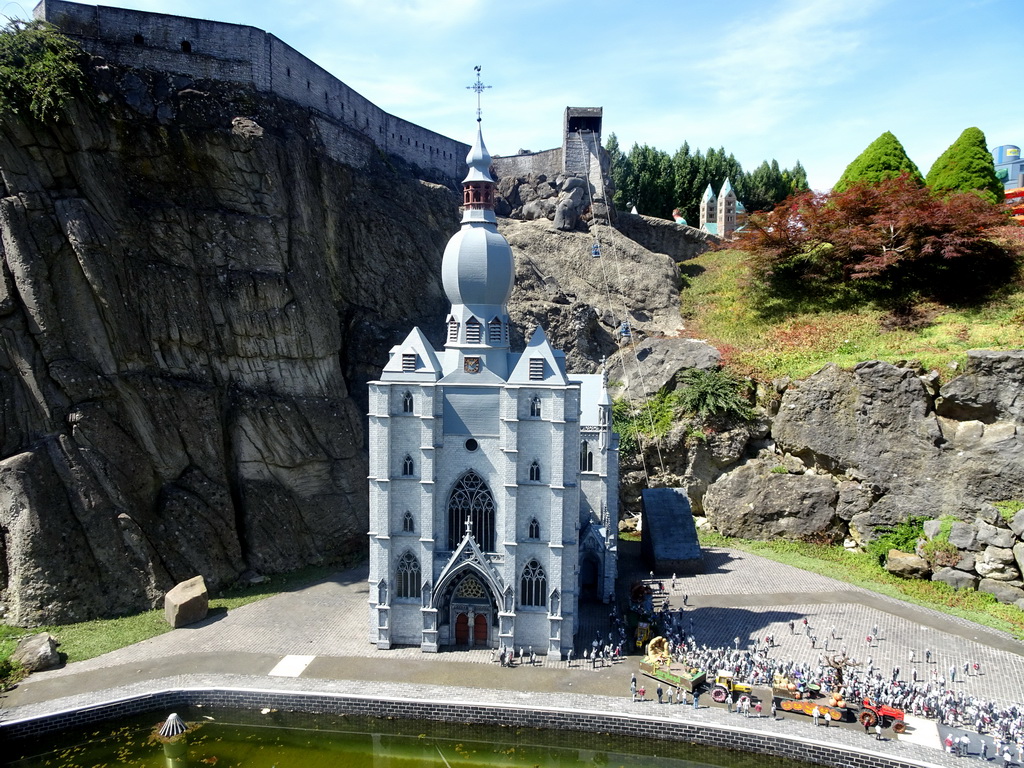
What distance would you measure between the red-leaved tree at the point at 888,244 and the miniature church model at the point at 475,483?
2859 cm

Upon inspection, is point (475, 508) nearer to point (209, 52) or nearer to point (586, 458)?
point (586, 458)

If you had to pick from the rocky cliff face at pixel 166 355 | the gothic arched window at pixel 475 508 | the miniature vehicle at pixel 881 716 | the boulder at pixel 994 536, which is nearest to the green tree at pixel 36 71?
the rocky cliff face at pixel 166 355

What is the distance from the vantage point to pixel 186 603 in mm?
27750

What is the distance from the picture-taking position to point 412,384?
1006 inches

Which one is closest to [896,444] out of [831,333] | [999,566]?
[999,566]

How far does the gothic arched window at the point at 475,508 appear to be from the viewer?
25969 millimetres

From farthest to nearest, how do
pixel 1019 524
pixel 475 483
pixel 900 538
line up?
pixel 900 538 < pixel 1019 524 < pixel 475 483

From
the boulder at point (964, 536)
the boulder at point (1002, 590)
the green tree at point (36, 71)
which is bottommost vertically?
the boulder at point (1002, 590)

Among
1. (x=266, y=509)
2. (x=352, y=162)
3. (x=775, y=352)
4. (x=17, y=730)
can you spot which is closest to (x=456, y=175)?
(x=352, y=162)

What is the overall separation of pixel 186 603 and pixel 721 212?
57.4 m

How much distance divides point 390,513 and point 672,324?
32180mm

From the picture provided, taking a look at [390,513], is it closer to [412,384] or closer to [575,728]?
[412,384]

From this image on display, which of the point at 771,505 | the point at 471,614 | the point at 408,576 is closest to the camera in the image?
the point at 471,614

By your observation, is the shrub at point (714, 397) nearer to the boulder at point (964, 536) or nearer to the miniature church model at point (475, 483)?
the boulder at point (964, 536)
